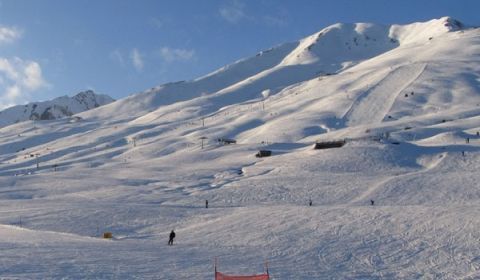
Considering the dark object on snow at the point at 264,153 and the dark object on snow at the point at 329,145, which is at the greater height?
the dark object on snow at the point at 329,145

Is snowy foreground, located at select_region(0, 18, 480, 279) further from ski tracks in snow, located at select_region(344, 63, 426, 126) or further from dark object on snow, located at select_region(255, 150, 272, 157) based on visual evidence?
dark object on snow, located at select_region(255, 150, 272, 157)

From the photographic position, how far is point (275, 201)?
53750 millimetres

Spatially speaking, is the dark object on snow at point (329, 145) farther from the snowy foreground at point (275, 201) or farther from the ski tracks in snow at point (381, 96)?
the ski tracks in snow at point (381, 96)

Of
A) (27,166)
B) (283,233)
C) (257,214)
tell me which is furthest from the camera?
(27,166)

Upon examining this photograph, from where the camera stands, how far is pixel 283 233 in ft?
112

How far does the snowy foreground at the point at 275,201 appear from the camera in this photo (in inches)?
1067

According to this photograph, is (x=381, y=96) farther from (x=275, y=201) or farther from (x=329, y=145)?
(x=275, y=201)

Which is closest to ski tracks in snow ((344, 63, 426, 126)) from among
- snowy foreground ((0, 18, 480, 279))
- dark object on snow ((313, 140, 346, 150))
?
snowy foreground ((0, 18, 480, 279))

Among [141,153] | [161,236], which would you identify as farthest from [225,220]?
[141,153]

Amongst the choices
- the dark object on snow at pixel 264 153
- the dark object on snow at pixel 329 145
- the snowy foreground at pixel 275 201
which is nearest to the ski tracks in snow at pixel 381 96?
the snowy foreground at pixel 275 201

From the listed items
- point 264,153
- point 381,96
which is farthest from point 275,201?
point 381,96

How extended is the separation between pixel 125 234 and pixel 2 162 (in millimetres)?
103508

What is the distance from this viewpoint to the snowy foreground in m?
27.1

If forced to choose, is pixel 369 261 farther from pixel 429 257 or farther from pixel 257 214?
pixel 257 214
